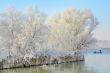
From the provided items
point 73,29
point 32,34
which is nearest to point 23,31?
point 32,34

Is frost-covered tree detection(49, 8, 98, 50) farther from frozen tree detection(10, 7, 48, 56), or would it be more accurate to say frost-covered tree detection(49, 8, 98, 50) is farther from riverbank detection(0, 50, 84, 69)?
frozen tree detection(10, 7, 48, 56)

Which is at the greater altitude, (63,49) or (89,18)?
(89,18)

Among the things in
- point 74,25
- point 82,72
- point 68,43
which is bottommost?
point 82,72

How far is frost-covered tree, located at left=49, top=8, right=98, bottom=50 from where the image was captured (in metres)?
33.5

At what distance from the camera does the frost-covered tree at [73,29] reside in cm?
3350

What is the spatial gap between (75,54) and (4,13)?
34.4ft

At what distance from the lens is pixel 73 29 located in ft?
113

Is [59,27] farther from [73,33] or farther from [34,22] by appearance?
[34,22]

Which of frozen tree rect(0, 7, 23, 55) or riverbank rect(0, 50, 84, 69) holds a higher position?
frozen tree rect(0, 7, 23, 55)

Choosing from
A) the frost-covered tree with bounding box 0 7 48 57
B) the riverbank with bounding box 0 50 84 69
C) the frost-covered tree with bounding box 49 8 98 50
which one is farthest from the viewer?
the frost-covered tree with bounding box 49 8 98 50

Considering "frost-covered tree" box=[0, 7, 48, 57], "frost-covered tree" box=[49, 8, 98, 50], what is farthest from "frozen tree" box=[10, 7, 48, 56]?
"frost-covered tree" box=[49, 8, 98, 50]

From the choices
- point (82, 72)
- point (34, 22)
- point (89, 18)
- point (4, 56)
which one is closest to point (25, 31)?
point (34, 22)

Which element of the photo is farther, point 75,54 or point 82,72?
point 75,54

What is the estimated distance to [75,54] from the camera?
32.3 metres
